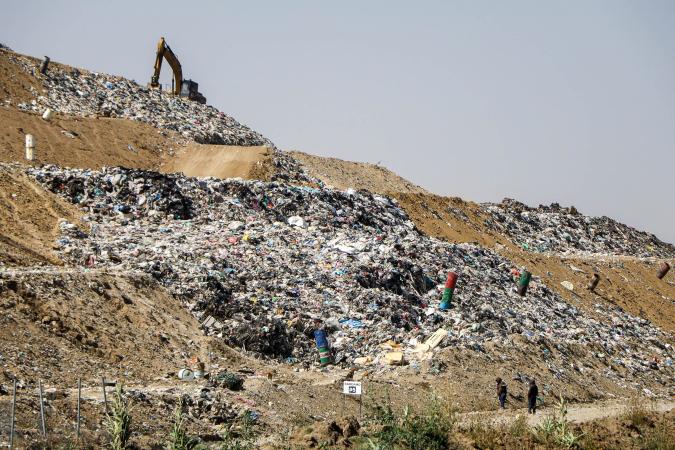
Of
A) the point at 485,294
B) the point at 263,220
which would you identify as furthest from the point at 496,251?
the point at 263,220

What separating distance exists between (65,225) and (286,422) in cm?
1010

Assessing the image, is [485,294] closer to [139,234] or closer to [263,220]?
[263,220]

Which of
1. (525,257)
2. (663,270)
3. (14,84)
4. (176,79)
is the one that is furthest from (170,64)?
(663,270)

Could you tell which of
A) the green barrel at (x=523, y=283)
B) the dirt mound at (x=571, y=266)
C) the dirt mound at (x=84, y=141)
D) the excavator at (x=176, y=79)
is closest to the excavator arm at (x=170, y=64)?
the excavator at (x=176, y=79)

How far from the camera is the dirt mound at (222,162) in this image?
115 feet

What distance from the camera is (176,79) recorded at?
144 ft

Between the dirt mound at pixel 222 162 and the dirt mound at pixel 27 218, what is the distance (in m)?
9.27

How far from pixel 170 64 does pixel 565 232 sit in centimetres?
2032

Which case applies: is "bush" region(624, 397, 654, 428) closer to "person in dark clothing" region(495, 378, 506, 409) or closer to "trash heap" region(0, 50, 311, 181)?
"person in dark clothing" region(495, 378, 506, 409)

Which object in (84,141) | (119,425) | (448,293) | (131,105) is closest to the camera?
(119,425)

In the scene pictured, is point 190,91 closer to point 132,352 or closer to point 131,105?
point 131,105

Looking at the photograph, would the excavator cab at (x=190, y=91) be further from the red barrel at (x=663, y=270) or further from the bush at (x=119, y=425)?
the bush at (x=119, y=425)

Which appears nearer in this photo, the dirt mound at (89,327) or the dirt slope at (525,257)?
the dirt mound at (89,327)

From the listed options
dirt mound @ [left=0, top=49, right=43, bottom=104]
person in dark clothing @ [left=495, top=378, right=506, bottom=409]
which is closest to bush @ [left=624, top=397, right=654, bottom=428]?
person in dark clothing @ [left=495, top=378, right=506, bottom=409]
